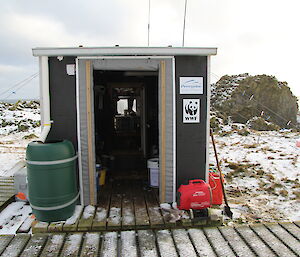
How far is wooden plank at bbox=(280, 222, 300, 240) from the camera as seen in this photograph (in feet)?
10.1

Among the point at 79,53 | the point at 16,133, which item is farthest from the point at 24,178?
the point at 16,133

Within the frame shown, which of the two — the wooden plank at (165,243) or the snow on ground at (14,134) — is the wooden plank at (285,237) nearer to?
the wooden plank at (165,243)

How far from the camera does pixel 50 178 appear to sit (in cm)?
314

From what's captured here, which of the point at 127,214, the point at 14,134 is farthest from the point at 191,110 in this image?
the point at 14,134

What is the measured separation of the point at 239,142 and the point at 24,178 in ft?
28.2

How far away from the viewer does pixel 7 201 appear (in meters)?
3.95

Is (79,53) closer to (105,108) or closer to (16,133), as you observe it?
(105,108)

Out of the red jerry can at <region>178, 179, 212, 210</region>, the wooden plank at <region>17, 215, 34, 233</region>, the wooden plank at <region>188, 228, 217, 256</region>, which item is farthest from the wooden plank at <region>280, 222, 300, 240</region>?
the wooden plank at <region>17, 215, 34, 233</region>

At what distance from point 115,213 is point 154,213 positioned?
618mm

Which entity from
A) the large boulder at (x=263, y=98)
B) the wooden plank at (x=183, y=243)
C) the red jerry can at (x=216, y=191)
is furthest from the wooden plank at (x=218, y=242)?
the large boulder at (x=263, y=98)

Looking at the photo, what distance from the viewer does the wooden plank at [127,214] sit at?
3.20 m

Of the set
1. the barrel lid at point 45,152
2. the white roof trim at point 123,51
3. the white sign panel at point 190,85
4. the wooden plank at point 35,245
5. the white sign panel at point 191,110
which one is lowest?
the wooden plank at point 35,245

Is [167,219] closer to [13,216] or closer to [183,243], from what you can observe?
[183,243]

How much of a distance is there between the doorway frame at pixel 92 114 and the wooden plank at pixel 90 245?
2.52ft
